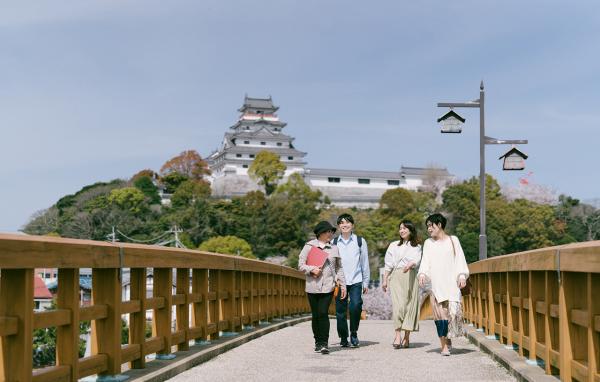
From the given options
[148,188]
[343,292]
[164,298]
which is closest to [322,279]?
[343,292]

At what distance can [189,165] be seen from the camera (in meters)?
120

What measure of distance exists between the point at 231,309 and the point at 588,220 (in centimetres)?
9082

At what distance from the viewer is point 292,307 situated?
1861cm

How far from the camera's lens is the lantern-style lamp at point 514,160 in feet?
63.9

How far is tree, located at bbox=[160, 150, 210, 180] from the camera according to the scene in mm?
119369

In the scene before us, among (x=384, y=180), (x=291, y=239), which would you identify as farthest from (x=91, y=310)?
(x=384, y=180)

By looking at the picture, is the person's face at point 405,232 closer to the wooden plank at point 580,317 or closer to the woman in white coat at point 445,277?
the woman in white coat at point 445,277

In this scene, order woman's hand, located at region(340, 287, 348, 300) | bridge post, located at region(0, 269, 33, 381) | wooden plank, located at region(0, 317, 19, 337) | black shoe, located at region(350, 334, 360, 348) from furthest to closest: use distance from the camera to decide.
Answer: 1. black shoe, located at region(350, 334, 360, 348)
2. woman's hand, located at region(340, 287, 348, 300)
3. bridge post, located at region(0, 269, 33, 381)
4. wooden plank, located at region(0, 317, 19, 337)

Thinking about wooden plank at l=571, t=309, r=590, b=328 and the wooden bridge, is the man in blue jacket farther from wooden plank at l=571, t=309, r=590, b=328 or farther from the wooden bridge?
wooden plank at l=571, t=309, r=590, b=328

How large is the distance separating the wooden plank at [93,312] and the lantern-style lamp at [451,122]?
1358 cm

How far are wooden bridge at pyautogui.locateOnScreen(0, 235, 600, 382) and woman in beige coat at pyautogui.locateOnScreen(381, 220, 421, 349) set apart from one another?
0.95m

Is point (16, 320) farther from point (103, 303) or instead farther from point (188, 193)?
point (188, 193)

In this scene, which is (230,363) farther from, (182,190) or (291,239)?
(182,190)

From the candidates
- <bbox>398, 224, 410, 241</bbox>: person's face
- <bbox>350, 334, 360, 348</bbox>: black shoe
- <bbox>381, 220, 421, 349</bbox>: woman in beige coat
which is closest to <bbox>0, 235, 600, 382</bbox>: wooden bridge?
<bbox>381, 220, 421, 349</bbox>: woman in beige coat
